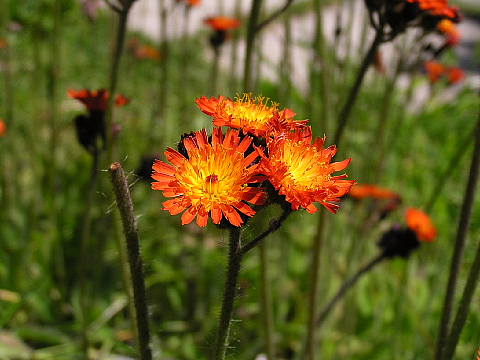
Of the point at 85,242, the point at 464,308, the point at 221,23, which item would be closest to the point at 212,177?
the point at 464,308

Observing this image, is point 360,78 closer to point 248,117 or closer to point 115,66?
point 248,117

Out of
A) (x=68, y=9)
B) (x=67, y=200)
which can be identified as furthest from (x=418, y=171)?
(x=68, y=9)

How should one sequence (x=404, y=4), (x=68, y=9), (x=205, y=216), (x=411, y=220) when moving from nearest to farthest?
(x=205, y=216), (x=404, y=4), (x=411, y=220), (x=68, y=9)

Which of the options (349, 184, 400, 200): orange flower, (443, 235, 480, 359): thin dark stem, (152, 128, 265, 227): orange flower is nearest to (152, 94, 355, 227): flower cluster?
(152, 128, 265, 227): orange flower

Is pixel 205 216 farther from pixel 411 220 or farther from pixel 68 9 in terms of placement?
pixel 68 9

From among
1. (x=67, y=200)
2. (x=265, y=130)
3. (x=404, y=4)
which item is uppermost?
(x=404, y=4)

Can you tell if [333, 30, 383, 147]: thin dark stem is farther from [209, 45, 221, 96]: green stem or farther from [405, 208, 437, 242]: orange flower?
[209, 45, 221, 96]: green stem
